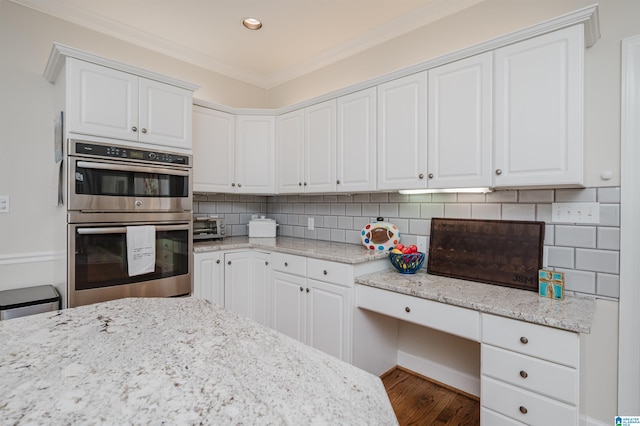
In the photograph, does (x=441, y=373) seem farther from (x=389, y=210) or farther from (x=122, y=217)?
(x=122, y=217)

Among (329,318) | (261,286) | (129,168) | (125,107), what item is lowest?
(329,318)

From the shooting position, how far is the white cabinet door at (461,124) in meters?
1.86

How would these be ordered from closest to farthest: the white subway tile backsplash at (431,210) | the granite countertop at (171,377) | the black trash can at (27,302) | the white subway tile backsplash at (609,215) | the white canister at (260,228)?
the granite countertop at (171,377), the white subway tile backsplash at (609,215), the black trash can at (27,302), the white subway tile backsplash at (431,210), the white canister at (260,228)

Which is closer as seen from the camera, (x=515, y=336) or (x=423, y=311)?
(x=515, y=336)

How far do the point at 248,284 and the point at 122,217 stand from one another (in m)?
1.16

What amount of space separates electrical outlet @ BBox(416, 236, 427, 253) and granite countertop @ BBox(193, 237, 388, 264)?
26 cm

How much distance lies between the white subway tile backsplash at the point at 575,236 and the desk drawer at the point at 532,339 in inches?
26.2

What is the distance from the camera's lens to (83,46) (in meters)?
2.56

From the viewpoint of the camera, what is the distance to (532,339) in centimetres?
145

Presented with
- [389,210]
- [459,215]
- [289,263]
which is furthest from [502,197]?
[289,263]

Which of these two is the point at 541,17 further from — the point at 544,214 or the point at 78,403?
the point at 78,403

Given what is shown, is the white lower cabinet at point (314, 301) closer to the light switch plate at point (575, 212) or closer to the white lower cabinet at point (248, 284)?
the white lower cabinet at point (248, 284)

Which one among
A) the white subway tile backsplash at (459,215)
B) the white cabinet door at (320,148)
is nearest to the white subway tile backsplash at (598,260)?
the white subway tile backsplash at (459,215)

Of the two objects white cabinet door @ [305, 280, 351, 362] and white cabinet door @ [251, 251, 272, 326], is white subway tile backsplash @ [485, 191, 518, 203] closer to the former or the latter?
white cabinet door @ [305, 280, 351, 362]
